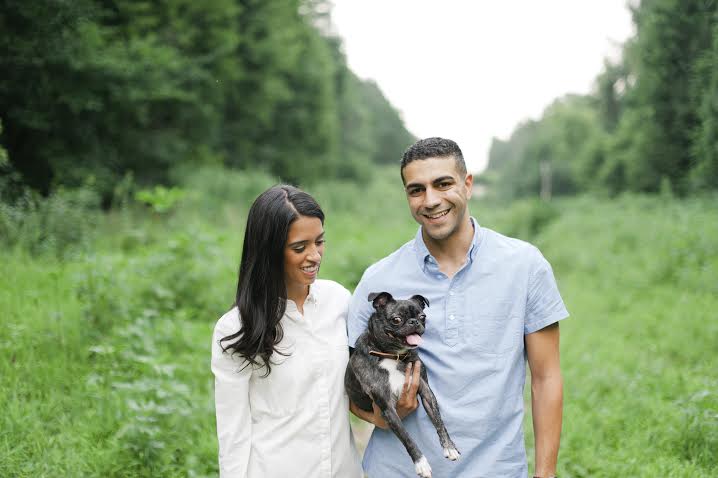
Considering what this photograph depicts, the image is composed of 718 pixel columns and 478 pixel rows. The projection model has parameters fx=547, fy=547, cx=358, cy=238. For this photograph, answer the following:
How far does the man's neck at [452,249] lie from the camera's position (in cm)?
276

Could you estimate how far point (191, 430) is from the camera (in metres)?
4.86

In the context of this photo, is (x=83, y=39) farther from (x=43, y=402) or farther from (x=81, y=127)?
(x=43, y=402)

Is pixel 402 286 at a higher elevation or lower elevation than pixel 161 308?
higher

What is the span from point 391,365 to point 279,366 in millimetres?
582

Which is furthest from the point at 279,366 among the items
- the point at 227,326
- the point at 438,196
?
the point at 438,196

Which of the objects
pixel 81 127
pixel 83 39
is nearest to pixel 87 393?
pixel 83 39

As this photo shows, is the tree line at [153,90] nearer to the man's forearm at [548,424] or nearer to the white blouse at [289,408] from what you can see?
the white blouse at [289,408]

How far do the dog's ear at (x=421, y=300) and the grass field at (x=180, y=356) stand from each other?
267 cm

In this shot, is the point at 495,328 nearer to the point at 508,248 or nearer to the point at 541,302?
the point at 541,302

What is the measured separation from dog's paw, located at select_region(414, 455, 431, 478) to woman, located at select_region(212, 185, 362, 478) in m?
0.42

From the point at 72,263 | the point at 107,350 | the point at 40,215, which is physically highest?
the point at 40,215

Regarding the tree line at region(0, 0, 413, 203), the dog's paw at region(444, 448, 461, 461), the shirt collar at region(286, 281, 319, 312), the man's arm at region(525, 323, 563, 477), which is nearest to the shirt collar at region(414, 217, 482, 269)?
the man's arm at region(525, 323, 563, 477)

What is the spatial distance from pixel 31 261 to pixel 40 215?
154 centimetres

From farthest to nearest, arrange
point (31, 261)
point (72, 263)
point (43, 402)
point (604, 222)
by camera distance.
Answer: point (604, 222) → point (72, 263) → point (31, 261) → point (43, 402)
